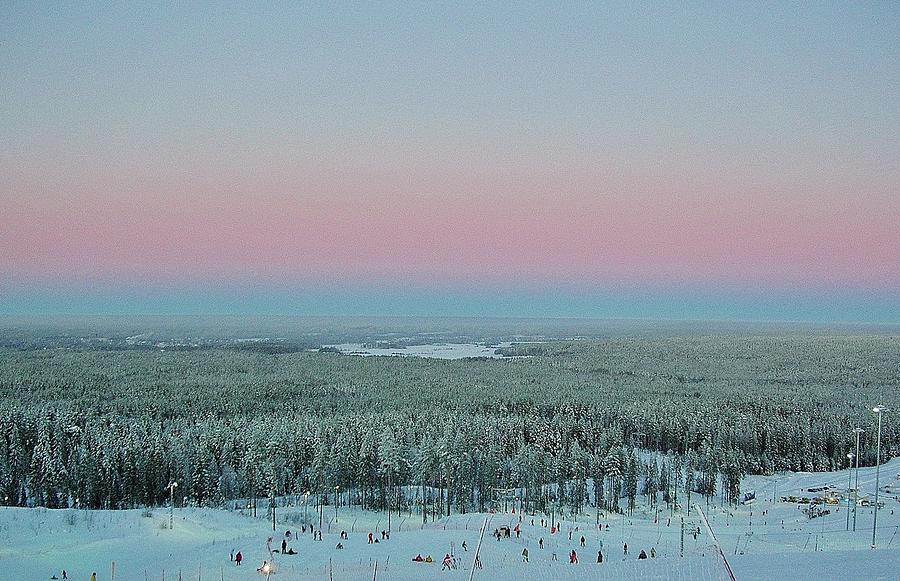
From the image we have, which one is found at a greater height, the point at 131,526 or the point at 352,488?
the point at 131,526

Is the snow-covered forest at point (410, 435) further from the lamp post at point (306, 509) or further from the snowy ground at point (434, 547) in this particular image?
the snowy ground at point (434, 547)

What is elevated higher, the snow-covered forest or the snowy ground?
the snowy ground

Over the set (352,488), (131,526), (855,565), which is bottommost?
(352,488)

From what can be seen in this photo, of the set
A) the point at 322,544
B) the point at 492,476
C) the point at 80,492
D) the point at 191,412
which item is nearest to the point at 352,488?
the point at 492,476

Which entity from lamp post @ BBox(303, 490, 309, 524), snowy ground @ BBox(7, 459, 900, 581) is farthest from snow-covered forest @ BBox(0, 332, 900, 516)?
snowy ground @ BBox(7, 459, 900, 581)

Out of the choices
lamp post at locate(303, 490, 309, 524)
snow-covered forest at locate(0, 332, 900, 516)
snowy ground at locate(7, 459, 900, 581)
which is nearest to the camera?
snowy ground at locate(7, 459, 900, 581)

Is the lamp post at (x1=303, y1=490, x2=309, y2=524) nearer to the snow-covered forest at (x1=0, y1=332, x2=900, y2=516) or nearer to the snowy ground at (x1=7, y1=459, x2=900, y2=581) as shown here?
the snowy ground at (x1=7, y1=459, x2=900, y2=581)

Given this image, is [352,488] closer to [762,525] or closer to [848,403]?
[762,525]

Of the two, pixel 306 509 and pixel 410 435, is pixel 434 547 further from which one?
pixel 410 435
